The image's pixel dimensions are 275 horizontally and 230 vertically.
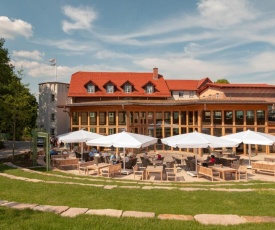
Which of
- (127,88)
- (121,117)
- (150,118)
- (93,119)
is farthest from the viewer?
(127,88)

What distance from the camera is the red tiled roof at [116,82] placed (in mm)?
37719

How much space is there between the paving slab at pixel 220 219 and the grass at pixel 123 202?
1.05 ft

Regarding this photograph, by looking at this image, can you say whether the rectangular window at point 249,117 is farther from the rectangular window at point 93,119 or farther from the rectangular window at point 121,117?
the rectangular window at point 93,119

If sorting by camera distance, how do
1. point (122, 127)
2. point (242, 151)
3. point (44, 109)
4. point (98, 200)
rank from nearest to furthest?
point (98, 200)
point (242, 151)
point (122, 127)
point (44, 109)

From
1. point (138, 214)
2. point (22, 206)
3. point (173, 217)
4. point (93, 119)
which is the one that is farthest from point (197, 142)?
point (93, 119)

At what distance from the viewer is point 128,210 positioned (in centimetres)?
746

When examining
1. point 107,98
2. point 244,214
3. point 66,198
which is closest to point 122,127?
point 107,98

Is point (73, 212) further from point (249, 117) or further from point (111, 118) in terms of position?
point (249, 117)

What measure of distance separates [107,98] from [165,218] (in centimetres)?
3210

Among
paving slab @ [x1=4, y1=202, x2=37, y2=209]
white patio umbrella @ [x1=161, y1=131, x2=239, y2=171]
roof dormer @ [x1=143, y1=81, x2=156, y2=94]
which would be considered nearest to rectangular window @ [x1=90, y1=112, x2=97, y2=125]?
roof dormer @ [x1=143, y1=81, x2=156, y2=94]

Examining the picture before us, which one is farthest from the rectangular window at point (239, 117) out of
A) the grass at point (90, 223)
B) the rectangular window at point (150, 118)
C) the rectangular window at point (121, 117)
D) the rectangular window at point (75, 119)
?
the grass at point (90, 223)

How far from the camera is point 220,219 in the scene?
6.52 meters

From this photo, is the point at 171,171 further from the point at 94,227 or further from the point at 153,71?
the point at 153,71

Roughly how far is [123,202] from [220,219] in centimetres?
309
